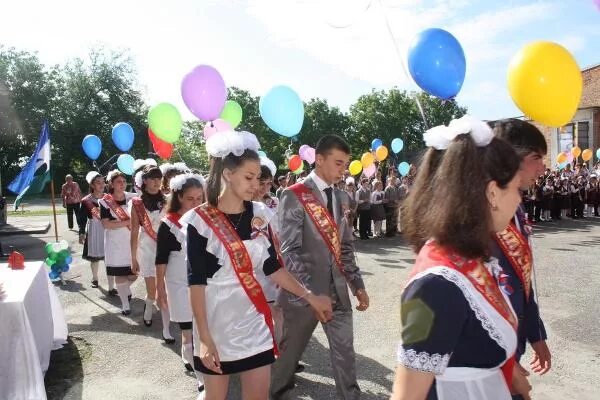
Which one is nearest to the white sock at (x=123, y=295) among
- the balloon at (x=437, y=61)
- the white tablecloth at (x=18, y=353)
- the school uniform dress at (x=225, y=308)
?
the white tablecloth at (x=18, y=353)

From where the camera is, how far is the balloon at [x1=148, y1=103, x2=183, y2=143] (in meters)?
6.53

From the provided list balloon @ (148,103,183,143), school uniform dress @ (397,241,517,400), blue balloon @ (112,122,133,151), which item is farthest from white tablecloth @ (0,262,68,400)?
blue balloon @ (112,122,133,151)

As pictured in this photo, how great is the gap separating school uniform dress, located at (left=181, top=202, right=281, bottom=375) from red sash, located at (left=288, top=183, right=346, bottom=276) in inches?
37.6

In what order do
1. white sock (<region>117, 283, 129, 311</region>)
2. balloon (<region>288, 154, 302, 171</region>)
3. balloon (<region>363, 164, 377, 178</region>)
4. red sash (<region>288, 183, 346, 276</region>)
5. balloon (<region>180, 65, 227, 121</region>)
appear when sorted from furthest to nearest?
balloon (<region>363, 164, 377, 178</region>)
balloon (<region>288, 154, 302, 171</region>)
white sock (<region>117, 283, 129, 311</region>)
balloon (<region>180, 65, 227, 121</region>)
red sash (<region>288, 183, 346, 276</region>)

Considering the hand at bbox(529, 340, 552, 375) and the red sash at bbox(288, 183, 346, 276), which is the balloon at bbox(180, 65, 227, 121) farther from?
the hand at bbox(529, 340, 552, 375)

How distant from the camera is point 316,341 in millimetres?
4973

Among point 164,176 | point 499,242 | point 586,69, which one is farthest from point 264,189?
point 586,69

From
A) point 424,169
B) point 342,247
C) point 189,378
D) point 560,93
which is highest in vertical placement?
point 560,93

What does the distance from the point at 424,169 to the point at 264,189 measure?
3.98 m

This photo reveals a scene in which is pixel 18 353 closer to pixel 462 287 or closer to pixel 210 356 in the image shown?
pixel 210 356

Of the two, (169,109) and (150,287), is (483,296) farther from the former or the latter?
(169,109)

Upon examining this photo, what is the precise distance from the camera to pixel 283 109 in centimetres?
525

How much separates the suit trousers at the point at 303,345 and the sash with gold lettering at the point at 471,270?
6.65 feet

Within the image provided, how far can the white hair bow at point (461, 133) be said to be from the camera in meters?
1.41
